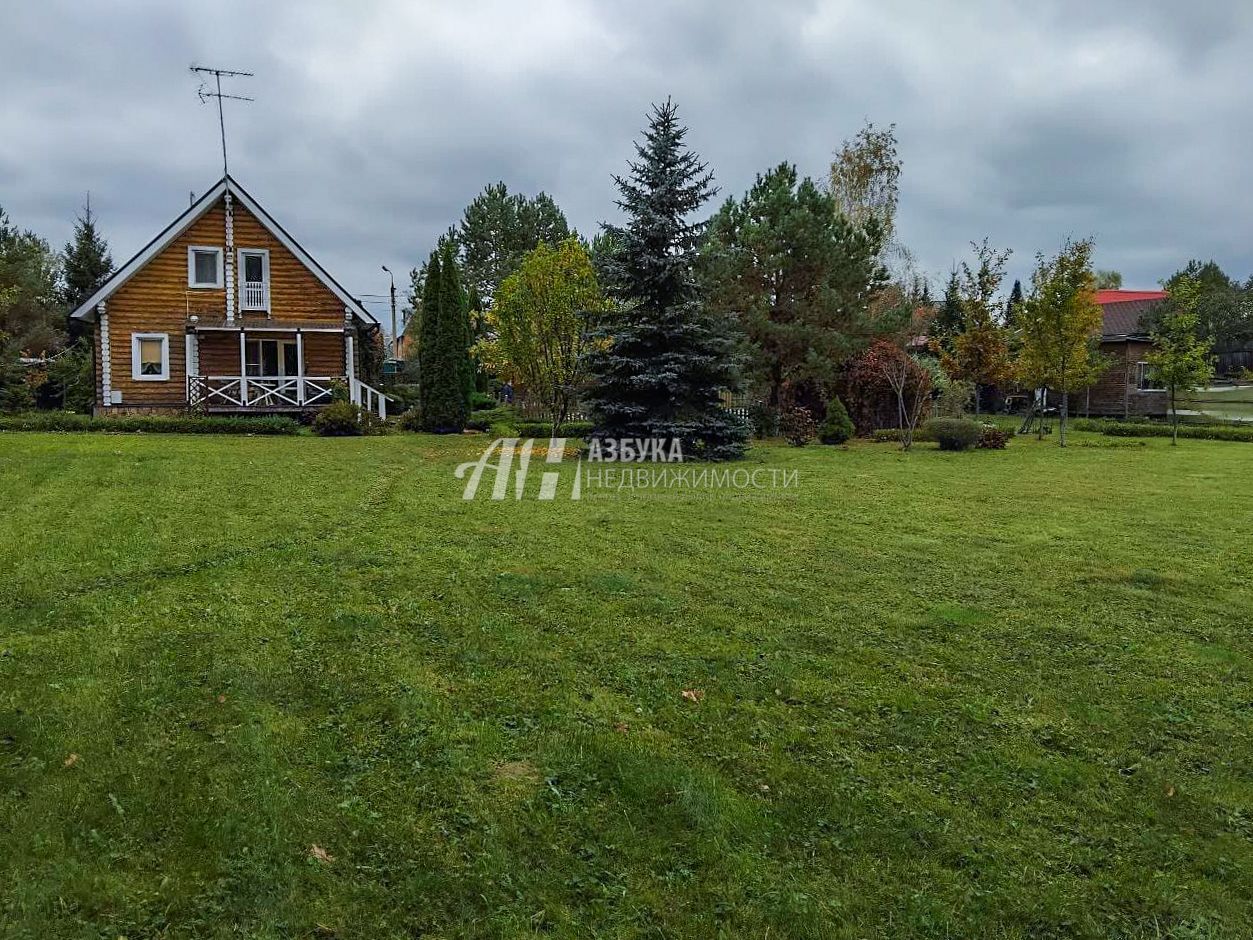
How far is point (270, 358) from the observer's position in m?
22.9

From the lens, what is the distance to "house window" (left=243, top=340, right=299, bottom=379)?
73.8 feet

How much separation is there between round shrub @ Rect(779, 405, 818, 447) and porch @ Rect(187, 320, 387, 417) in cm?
1134

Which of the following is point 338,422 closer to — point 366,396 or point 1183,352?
point 366,396

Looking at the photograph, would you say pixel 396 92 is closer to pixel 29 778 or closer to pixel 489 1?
pixel 489 1

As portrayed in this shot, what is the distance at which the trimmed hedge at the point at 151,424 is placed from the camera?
17.3 meters

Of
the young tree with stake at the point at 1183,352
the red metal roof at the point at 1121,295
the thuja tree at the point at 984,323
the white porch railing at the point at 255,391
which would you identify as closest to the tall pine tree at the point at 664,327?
the white porch railing at the point at 255,391

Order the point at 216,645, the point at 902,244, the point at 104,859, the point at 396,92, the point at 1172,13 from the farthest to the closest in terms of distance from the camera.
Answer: the point at 902,244 < the point at 396,92 < the point at 1172,13 < the point at 216,645 < the point at 104,859

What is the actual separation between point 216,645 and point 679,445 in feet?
37.1

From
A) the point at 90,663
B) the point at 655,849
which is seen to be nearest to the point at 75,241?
the point at 90,663

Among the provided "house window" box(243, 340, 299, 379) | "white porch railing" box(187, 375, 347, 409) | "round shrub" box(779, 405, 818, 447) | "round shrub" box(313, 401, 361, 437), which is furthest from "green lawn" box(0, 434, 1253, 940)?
"house window" box(243, 340, 299, 379)

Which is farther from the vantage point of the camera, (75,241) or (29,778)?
(75,241)

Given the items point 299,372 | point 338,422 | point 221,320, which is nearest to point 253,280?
point 221,320

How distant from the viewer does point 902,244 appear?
3459 cm

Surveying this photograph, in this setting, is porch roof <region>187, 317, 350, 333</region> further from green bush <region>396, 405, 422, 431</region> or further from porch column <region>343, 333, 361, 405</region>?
green bush <region>396, 405, 422, 431</region>
